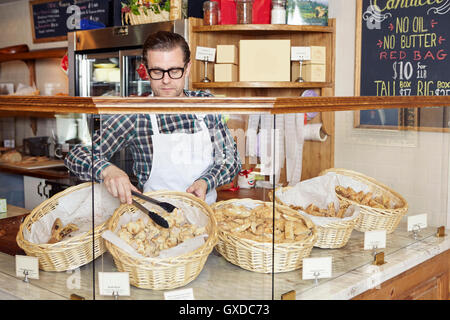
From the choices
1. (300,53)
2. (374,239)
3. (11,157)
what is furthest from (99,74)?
(374,239)

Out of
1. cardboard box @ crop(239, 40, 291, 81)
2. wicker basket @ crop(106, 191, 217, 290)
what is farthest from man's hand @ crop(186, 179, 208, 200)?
cardboard box @ crop(239, 40, 291, 81)

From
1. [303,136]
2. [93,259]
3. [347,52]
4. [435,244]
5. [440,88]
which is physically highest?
[347,52]

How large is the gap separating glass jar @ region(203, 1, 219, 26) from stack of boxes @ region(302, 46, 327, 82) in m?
0.62

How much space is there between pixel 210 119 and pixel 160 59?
71cm

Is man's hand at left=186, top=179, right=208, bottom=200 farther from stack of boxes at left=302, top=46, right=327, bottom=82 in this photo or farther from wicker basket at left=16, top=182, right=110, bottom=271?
stack of boxes at left=302, top=46, right=327, bottom=82

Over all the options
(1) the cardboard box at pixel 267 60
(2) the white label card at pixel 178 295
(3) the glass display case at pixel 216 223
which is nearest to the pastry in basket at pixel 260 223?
(3) the glass display case at pixel 216 223

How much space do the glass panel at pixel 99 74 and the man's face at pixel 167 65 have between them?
1.87 metres

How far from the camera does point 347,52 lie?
3.07m

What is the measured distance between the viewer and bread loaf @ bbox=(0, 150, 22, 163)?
165 cm

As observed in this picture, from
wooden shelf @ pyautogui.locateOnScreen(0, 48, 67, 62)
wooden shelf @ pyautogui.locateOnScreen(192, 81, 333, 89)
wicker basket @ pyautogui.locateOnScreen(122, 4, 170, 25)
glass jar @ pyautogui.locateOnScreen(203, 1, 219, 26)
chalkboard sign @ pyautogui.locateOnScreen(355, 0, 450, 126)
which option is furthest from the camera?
wooden shelf @ pyautogui.locateOnScreen(0, 48, 67, 62)

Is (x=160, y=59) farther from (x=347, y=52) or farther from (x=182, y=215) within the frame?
(x=347, y=52)

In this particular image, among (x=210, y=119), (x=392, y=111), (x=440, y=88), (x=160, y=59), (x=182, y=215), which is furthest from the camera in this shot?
(x=440, y=88)

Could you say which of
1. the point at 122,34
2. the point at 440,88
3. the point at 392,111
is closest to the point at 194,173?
the point at 392,111

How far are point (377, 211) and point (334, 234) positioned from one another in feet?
0.78
